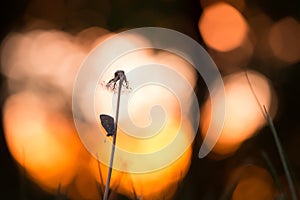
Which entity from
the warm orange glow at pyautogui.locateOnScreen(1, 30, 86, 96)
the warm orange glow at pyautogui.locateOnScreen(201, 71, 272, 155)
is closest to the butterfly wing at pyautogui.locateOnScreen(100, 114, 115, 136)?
the warm orange glow at pyautogui.locateOnScreen(201, 71, 272, 155)

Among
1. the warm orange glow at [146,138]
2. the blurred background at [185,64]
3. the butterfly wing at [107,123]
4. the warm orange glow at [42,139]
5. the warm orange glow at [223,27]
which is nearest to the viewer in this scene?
the butterfly wing at [107,123]

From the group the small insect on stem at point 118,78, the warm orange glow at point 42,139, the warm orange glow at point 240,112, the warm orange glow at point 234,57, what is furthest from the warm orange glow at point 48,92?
the small insect on stem at point 118,78

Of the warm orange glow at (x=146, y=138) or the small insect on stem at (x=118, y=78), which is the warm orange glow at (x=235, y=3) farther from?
the small insect on stem at (x=118, y=78)

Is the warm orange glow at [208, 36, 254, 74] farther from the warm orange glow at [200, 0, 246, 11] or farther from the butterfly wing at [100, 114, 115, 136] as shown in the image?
the butterfly wing at [100, 114, 115, 136]

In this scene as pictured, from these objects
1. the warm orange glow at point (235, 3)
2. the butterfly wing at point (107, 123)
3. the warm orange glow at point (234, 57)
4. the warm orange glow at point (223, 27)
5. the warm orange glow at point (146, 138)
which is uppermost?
the butterfly wing at point (107, 123)

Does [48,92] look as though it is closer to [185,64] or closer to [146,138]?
[185,64]

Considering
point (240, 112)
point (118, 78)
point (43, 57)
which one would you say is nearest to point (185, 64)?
point (240, 112)

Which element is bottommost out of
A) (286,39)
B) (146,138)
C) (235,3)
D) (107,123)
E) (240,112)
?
(286,39)
